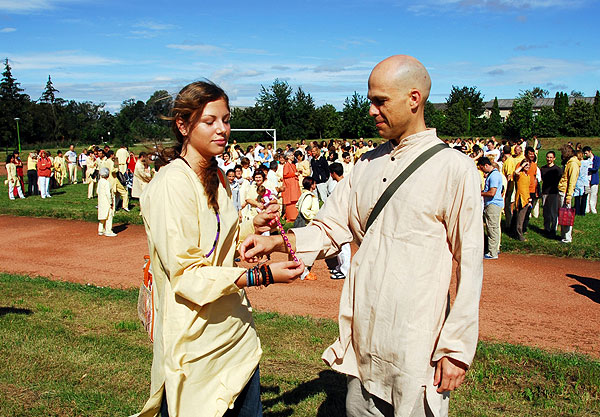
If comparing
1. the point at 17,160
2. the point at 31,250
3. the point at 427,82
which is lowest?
the point at 31,250

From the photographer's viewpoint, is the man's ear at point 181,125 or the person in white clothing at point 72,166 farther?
the person in white clothing at point 72,166

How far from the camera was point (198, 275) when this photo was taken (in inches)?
100

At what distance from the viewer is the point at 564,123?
63469 millimetres

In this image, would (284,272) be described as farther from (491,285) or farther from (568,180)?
(568,180)

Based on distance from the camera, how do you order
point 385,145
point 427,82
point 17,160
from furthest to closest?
point 17,160 < point 385,145 < point 427,82

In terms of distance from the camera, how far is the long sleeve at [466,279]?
8.41ft

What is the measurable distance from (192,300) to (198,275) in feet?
0.40

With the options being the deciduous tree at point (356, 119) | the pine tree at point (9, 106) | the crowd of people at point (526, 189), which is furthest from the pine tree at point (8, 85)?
the crowd of people at point (526, 189)

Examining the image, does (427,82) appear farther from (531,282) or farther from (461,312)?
(531,282)

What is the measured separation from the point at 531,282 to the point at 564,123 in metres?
60.4

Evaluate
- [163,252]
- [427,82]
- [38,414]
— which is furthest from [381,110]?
[38,414]

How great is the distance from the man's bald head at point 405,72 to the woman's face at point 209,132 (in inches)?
32.9

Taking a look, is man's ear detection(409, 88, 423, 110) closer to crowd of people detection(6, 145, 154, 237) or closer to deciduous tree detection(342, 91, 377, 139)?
crowd of people detection(6, 145, 154, 237)

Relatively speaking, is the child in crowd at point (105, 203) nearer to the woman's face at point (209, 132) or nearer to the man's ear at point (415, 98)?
the woman's face at point (209, 132)
